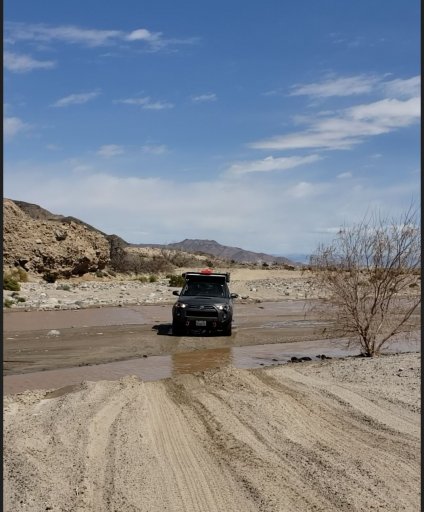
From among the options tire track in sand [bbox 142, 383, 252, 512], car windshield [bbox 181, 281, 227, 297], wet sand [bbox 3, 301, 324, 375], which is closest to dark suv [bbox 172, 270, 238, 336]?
car windshield [bbox 181, 281, 227, 297]

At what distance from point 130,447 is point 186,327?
11.5 meters

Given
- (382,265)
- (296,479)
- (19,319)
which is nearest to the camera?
(296,479)

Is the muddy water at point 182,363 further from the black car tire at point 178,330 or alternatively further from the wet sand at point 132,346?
the black car tire at point 178,330

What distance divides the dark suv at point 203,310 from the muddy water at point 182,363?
4.64ft

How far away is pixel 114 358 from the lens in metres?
15.3

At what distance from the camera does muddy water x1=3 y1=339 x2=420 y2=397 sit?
12367 mm

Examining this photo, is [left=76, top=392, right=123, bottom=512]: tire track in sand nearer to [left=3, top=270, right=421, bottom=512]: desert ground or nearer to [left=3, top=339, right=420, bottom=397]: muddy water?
[left=3, top=270, right=421, bottom=512]: desert ground

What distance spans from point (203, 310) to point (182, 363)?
409cm

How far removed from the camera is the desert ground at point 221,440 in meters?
5.72

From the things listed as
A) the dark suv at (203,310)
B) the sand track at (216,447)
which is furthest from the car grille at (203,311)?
the sand track at (216,447)

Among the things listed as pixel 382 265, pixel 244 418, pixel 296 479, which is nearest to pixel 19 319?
pixel 382 265

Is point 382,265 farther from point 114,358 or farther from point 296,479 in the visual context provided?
point 296,479

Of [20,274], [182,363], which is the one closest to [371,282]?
[182,363]

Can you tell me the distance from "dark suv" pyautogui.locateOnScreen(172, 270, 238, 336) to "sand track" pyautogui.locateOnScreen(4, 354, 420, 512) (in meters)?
7.19
